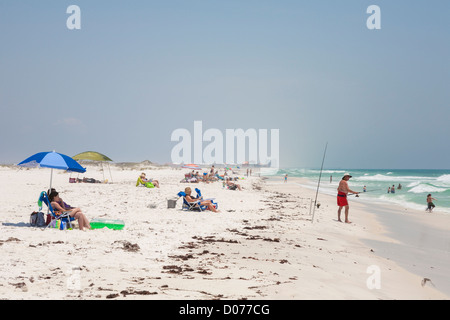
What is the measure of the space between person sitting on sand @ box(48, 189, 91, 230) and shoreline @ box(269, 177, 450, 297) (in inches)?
294

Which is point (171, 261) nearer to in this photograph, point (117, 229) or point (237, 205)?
point (117, 229)

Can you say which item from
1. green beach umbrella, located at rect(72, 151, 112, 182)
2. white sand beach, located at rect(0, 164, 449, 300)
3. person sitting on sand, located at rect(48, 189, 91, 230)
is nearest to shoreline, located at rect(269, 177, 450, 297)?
white sand beach, located at rect(0, 164, 449, 300)

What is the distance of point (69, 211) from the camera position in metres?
9.24

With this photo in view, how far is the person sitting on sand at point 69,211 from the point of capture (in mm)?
9102

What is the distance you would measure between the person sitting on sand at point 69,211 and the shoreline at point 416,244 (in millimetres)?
7461

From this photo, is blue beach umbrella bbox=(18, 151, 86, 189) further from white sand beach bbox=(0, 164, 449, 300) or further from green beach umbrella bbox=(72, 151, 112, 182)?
green beach umbrella bbox=(72, 151, 112, 182)

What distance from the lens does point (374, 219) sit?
649 inches

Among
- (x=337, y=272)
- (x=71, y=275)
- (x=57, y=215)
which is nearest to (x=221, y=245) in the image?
(x=337, y=272)

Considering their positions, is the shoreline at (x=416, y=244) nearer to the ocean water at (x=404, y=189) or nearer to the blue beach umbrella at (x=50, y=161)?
the ocean water at (x=404, y=189)

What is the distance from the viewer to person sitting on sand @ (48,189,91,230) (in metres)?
9.10

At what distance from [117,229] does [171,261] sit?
3334 millimetres

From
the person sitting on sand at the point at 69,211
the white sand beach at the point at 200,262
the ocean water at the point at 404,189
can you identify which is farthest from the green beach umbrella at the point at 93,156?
the ocean water at the point at 404,189

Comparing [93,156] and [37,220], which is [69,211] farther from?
[93,156]
